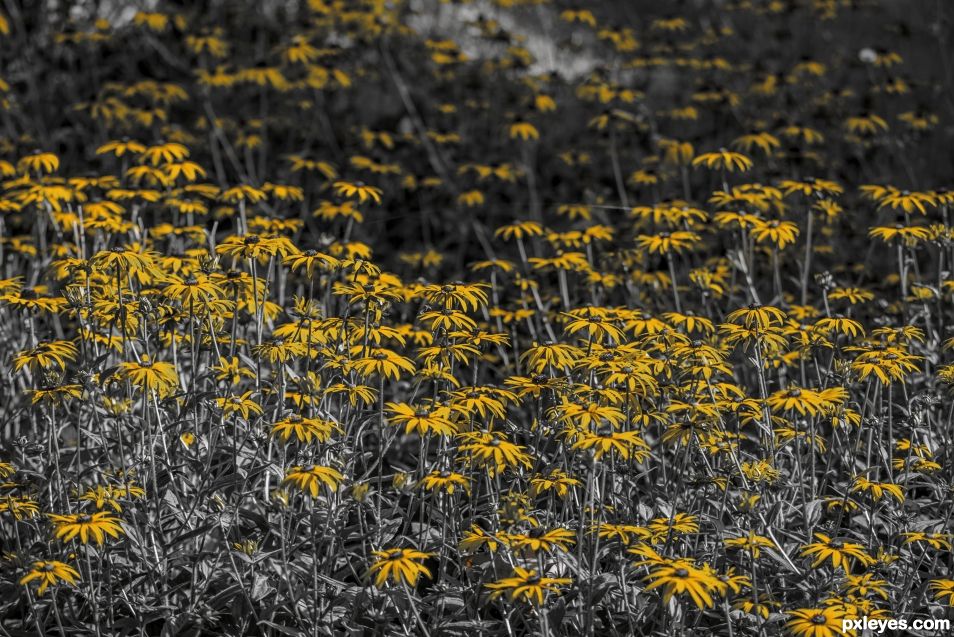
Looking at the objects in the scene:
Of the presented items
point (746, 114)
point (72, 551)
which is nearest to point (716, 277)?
point (72, 551)

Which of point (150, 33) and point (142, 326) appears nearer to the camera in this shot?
point (142, 326)

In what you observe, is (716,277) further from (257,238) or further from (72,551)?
(72,551)

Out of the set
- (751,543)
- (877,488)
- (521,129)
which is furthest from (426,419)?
(521,129)

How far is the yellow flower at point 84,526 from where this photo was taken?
407cm

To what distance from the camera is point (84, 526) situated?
4094 mm

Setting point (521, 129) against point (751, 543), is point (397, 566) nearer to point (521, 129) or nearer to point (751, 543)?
point (751, 543)

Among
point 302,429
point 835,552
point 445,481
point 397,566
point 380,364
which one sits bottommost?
point 835,552

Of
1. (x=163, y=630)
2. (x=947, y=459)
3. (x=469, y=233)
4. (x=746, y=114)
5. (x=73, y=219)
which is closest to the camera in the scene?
(x=163, y=630)

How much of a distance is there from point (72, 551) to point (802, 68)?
7.33 meters

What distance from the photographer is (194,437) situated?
5055 mm

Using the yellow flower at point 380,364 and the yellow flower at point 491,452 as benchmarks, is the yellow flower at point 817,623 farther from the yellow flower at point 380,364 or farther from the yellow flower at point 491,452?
the yellow flower at point 380,364

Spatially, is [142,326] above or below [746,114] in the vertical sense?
above

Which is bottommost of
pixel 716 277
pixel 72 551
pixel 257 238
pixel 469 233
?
pixel 469 233

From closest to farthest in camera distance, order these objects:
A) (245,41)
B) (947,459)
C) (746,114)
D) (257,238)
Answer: (257,238) < (947,459) < (746,114) < (245,41)
